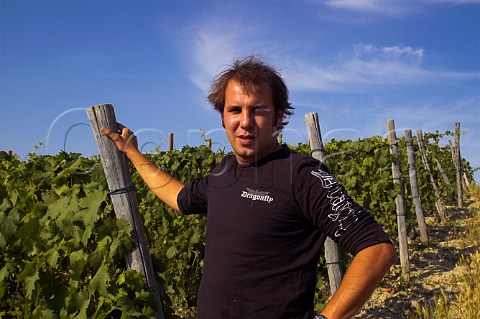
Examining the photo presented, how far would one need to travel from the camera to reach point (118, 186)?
2875 millimetres

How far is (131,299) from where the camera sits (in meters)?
2.83

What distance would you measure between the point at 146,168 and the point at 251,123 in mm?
1161

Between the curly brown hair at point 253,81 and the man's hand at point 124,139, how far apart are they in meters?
0.61

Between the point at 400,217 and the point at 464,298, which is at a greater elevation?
the point at 400,217

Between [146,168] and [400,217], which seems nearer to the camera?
[146,168]

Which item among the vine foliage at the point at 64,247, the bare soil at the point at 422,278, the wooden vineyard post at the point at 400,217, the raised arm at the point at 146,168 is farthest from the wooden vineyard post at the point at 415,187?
the raised arm at the point at 146,168

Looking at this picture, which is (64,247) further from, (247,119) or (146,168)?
(247,119)

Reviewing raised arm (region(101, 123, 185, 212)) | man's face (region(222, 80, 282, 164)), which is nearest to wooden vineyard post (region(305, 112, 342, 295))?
raised arm (region(101, 123, 185, 212))

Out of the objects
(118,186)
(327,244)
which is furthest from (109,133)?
(327,244)

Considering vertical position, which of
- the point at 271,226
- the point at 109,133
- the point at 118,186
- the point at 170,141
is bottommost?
the point at 271,226

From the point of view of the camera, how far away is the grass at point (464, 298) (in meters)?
5.51

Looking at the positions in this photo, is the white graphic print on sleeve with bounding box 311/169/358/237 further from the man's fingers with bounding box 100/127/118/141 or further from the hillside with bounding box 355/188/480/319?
the hillside with bounding box 355/188/480/319

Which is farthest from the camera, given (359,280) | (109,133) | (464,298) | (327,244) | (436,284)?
(436,284)

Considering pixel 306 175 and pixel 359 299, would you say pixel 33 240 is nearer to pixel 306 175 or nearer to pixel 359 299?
pixel 306 175
